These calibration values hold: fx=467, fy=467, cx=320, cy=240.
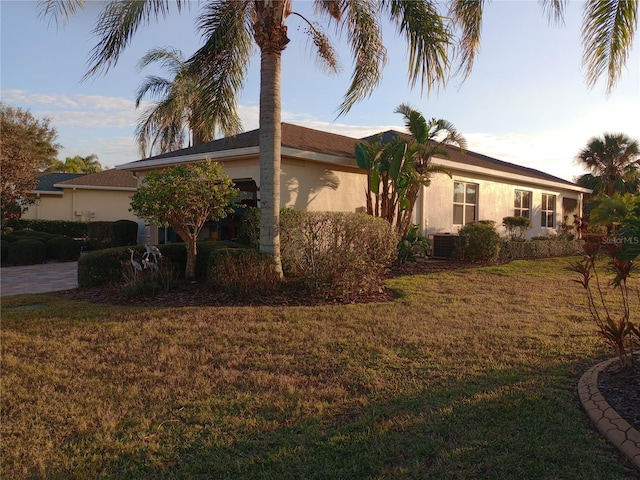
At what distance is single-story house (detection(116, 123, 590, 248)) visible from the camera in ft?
39.4

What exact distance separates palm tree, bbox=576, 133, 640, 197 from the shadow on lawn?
2353 centimetres

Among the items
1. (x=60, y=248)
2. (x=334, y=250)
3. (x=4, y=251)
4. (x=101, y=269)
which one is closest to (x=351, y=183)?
(x=334, y=250)

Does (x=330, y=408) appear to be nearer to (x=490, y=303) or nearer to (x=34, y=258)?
(x=490, y=303)

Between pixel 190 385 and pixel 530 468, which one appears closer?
pixel 530 468

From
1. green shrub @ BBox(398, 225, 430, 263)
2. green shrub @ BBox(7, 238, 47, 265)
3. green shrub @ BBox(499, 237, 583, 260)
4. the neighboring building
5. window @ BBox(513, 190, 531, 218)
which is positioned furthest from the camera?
the neighboring building

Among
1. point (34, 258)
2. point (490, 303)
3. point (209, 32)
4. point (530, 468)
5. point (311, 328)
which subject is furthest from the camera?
point (34, 258)

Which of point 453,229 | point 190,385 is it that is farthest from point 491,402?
point 453,229

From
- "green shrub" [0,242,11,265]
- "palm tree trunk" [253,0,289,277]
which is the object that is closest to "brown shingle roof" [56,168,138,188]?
"green shrub" [0,242,11,265]

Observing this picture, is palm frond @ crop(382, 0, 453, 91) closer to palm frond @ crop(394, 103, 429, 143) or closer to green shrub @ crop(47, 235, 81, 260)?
palm frond @ crop(394, 103, 429, 143)

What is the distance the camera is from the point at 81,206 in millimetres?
26781

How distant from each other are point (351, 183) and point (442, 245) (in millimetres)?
3838

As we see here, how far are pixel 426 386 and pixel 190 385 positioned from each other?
7.23 feet

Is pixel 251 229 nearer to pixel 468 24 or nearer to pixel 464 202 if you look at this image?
pixel 468 24

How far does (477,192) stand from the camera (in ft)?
56.9
